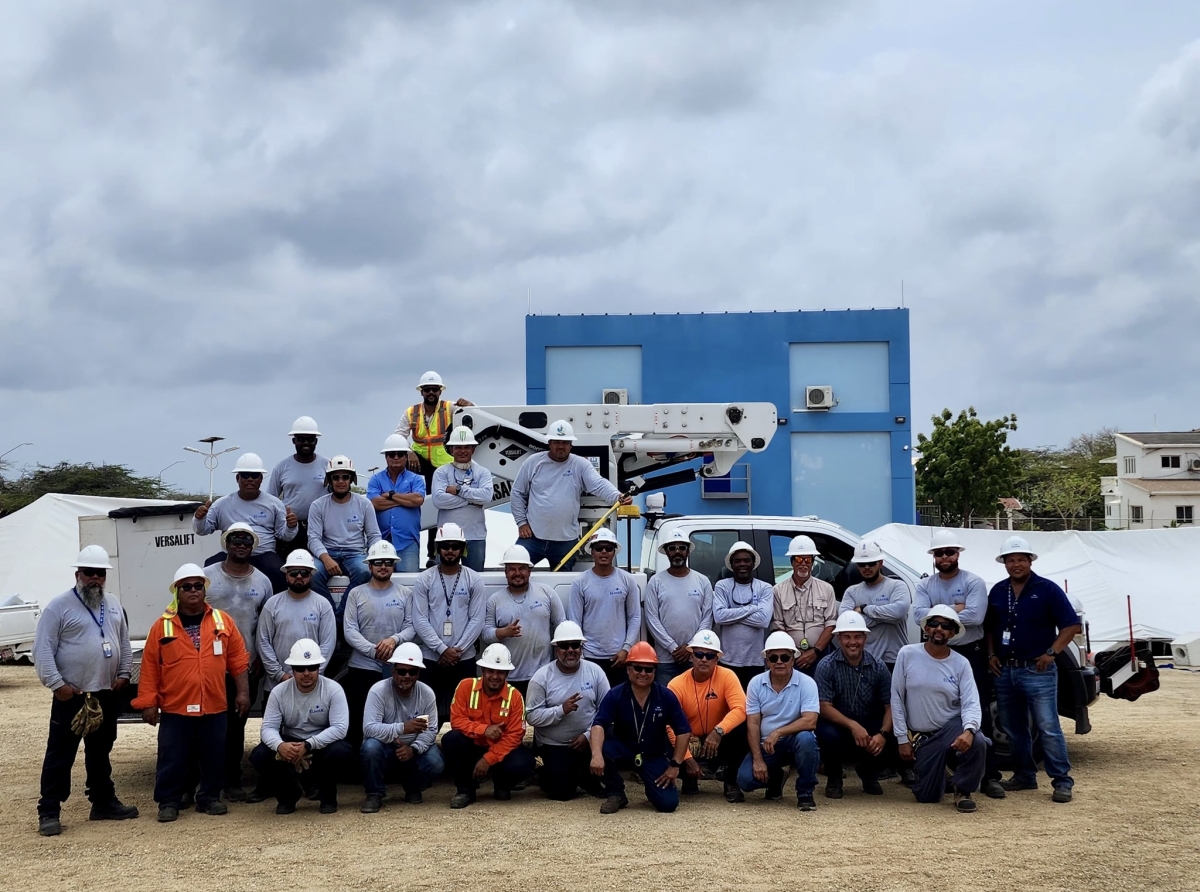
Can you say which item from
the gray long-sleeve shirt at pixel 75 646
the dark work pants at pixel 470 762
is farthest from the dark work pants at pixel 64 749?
the dark work pants at pixel 470 762

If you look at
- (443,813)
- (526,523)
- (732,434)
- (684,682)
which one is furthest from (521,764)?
(732,434)

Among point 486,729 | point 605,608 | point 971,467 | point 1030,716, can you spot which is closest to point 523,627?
point 605,608

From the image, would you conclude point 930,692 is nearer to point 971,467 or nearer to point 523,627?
point 523,627

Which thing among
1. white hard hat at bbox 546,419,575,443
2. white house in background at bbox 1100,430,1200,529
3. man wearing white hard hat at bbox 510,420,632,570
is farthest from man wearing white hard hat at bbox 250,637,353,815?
white house in background at bbox 1100,430,1200,529

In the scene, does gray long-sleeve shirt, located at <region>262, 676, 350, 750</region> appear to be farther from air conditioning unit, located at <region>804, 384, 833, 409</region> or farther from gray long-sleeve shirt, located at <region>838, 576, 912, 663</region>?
air conditioning unit, located at <region>804, 384, 833, 409</region>

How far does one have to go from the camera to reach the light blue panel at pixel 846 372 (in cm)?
2433

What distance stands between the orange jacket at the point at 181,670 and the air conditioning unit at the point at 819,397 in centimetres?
1762

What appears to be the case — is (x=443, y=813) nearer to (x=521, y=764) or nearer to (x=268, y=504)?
(x=521, y=764)

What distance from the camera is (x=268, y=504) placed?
8930 mm

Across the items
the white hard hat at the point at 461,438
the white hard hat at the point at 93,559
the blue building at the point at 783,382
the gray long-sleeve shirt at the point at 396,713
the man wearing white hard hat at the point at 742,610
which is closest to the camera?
the white hard hat at the point at 93,559

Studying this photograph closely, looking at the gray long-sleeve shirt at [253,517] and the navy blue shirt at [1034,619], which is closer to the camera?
the navy blue shirt at [1034,619]

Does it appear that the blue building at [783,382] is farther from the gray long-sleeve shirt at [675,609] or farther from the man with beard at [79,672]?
the man with beard at [79,672]

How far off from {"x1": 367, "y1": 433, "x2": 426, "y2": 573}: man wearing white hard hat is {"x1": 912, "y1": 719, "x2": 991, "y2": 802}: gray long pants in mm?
4193

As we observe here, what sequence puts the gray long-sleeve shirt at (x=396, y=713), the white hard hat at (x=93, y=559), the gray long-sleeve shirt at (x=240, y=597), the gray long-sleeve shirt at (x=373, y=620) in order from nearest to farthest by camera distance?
the white hard hat at (x=93, y=559) < the gray long-sleeve shirt at (x=396, y=713) < the gray long-sleeve shirt at (x=240, y=597) < the gray long-sleeve shirt at (x=373, y=620)
